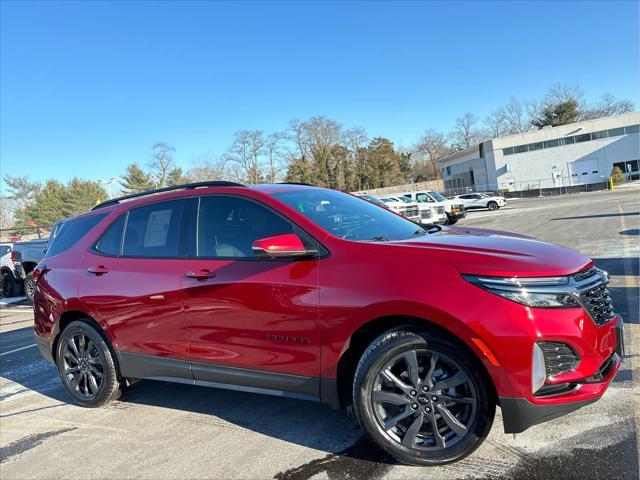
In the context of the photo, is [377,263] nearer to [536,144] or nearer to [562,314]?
[562,314]

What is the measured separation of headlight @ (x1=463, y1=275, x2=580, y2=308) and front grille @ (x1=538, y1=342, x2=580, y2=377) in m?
0.21

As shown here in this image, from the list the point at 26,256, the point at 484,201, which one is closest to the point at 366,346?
the point at 26,256

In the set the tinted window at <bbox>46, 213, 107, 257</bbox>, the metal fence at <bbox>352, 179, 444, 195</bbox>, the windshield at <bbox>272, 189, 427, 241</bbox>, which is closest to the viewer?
the windshield at <bbox>272, 189, 427, 241</bbox>

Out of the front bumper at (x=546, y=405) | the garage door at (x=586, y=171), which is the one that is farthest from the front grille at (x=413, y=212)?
the garage door at (x=586, y=171)

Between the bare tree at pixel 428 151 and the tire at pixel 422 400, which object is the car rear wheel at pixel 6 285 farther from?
the bare tree at pixel 428 151

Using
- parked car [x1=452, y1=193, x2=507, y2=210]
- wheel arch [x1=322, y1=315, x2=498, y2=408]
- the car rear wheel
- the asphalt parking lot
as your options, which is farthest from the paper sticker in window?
parked car [x1=452, y1=193, x2=507, y2=210]

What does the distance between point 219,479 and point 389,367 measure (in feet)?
4.19

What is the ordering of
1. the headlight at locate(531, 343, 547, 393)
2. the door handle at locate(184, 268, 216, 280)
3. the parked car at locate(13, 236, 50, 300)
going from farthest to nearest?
1. the parked car at locate(13, 236, 50, 300)
2. the door handle at locate(184, 268, 216, 280)
3. the headlight at locate(531, 343, 547, 393)

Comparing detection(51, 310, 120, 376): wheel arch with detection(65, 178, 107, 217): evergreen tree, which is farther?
A: detection(65, 178, 107, 217): evergreen tree

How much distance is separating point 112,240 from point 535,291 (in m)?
3.55

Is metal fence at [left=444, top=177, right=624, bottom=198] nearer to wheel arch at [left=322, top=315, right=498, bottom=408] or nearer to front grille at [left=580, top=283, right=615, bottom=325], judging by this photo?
front grille at [left=580, top=283, right=615, bottom=325]

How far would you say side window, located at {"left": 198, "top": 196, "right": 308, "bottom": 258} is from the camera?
3.43 metres

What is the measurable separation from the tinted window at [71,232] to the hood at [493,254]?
3.04m

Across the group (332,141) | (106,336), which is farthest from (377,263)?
(332,141)
